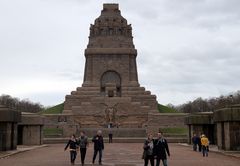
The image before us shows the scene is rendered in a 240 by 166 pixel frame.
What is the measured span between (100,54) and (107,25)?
5.45 m

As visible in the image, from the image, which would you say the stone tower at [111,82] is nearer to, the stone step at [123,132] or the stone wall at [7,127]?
the stone step at [123,132]

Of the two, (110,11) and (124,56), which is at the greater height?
(110,11)

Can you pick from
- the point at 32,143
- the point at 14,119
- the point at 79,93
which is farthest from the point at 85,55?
the point at 14,119

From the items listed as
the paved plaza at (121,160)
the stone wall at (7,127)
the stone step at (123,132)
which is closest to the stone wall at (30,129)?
the stone wall at (7,127)

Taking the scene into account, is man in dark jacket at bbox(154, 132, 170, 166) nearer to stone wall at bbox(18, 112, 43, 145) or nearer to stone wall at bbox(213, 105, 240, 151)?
stone wall at bbox(213, 105, 240, 151)

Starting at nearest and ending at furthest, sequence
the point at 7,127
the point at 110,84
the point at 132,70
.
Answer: the point at 7,127
the point at 110,84
the point at 132,70

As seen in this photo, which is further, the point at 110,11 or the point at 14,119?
the point at 110,11

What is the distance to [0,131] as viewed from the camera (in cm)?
2502

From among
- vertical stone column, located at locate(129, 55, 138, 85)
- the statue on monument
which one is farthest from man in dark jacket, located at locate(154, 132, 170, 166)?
vertical stone column, located at locate(129, 55, 138, 85)

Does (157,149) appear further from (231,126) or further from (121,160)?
(231,126)

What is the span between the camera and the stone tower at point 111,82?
59875mm

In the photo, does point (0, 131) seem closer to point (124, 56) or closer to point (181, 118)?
point (181, 118)

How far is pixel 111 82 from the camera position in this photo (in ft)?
227

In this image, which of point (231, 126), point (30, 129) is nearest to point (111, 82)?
point (30, 129)
